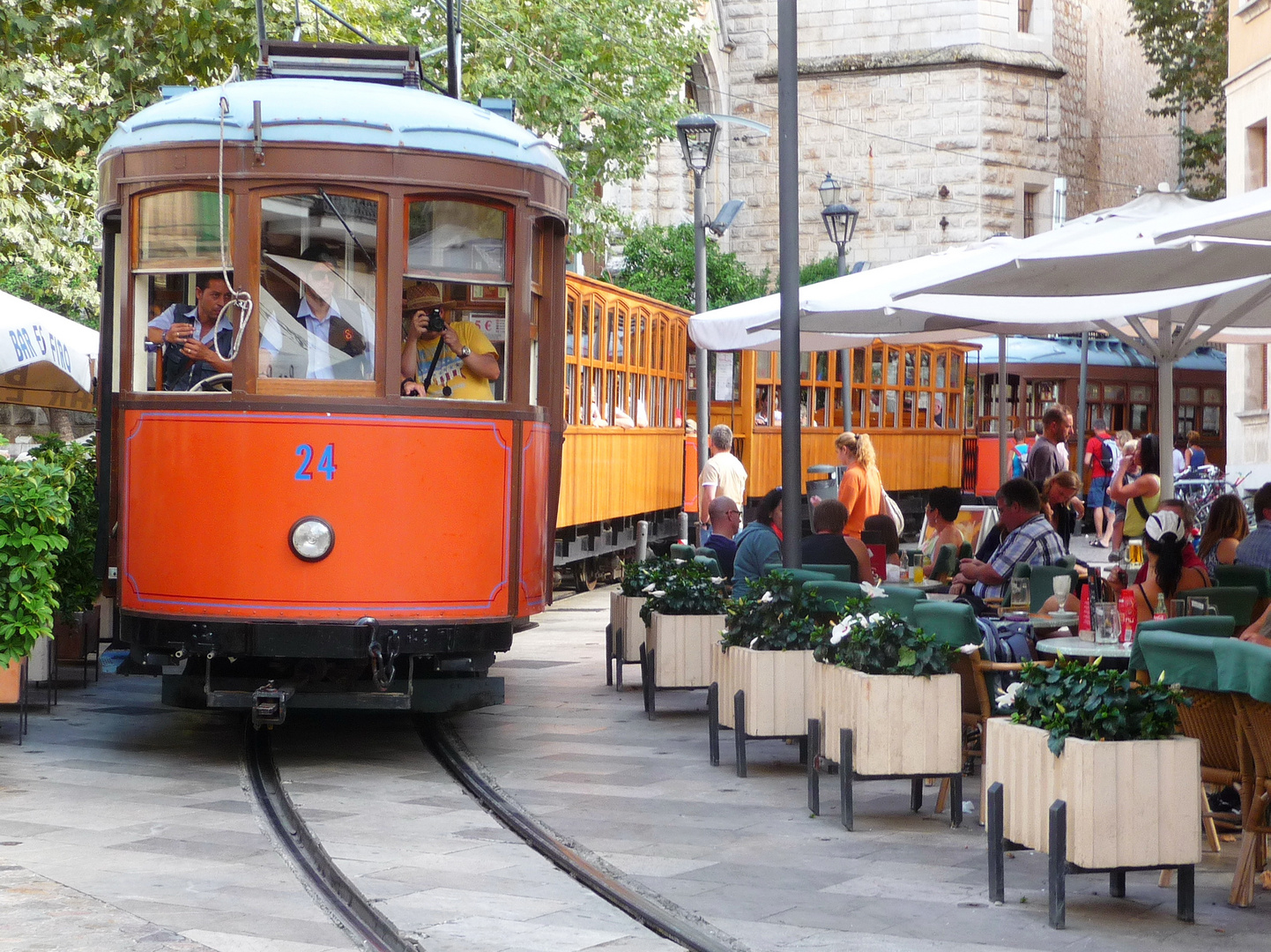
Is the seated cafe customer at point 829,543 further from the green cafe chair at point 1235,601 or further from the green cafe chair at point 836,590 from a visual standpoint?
the green cafe chair at point 1235,601

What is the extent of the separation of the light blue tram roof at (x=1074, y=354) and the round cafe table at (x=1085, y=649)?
23.0 m

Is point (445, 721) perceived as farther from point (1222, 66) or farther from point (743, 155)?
point (743, 155)

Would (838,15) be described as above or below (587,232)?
above

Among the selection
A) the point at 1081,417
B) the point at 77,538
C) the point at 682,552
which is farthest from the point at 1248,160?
the point at 77,538

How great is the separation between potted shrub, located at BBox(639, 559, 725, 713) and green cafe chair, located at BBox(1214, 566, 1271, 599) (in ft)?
9.41

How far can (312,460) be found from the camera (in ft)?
27.7

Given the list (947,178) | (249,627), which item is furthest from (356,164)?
(947,178)

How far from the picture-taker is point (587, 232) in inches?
1110

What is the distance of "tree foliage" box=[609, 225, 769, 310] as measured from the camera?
Result: 3272cm

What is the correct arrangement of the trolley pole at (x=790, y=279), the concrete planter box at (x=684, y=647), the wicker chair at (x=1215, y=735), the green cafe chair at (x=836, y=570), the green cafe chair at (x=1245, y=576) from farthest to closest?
the concrete planter box at (x=684, y=647), the green cafe chair at (x=836, y=570), the trolley pole at (x=790, y=279), the green cafe chair at (x=1245, y=576), the wicker chair at (x=1215, y=735)

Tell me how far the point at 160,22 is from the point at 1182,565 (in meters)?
11.8

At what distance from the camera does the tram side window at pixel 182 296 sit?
8578mm

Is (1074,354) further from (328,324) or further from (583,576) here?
(328,324)

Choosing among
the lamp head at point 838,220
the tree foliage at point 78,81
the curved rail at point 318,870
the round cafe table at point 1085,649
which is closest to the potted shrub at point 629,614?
the curved rail at point 318,870
